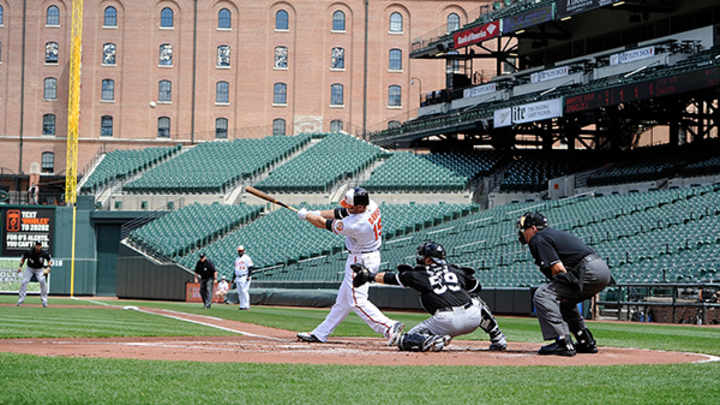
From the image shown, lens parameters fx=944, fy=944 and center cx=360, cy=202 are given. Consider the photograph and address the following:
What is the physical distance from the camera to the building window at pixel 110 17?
65812mm

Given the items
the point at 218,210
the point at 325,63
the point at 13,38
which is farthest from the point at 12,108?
the point at 218,210

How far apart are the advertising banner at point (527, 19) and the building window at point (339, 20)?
2171cm

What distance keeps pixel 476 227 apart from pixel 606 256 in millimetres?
11363

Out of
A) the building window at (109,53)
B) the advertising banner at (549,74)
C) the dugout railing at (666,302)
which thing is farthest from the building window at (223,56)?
the dugout railing at (666,302)

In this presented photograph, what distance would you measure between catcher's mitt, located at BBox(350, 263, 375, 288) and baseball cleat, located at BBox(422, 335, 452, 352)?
0.94 meters

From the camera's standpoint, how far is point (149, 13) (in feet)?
216

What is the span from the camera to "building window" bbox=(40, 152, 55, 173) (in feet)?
214

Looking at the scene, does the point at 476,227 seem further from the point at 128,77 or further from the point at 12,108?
the point at 12,108

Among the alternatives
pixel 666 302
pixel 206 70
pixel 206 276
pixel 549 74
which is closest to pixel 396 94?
pixel 206 70

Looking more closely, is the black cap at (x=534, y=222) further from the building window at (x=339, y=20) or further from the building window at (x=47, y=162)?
the building window at (x=47, y=162)

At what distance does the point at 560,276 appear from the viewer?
10.1 meters

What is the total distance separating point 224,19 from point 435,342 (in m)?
58.7

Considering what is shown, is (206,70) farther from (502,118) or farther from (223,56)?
(502,118)

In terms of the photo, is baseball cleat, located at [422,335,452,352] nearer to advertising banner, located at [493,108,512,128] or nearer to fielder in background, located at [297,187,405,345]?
fielder in background, located at [297,187,405,345]
